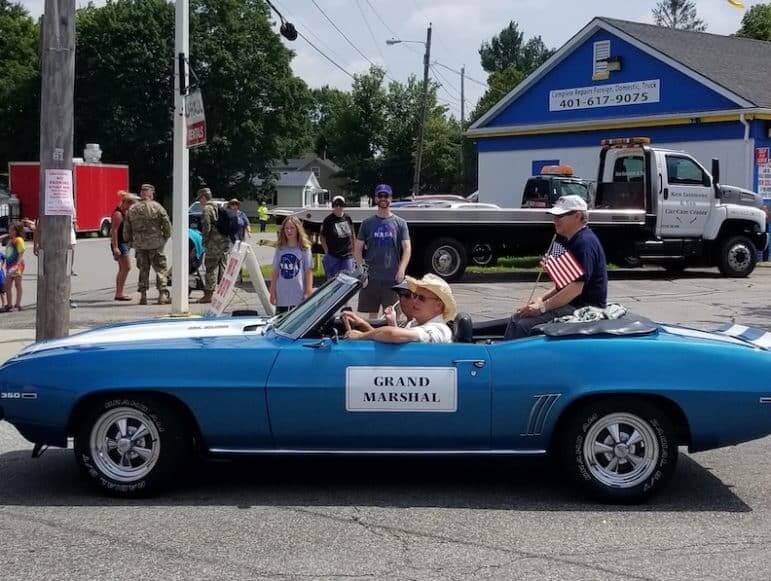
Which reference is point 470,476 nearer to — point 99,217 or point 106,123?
point 99,217

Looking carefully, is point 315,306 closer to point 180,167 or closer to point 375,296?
point 375,296

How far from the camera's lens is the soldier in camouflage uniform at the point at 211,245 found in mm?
15438

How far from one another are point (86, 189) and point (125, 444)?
1349 inches

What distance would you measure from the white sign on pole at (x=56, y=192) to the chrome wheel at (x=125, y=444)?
4706mm

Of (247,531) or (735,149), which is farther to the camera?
(735,149)

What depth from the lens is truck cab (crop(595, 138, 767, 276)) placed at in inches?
781

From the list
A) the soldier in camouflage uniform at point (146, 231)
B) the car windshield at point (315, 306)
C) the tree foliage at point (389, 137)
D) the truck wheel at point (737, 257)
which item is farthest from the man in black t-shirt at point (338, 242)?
the tree foliage at point (389, 137)

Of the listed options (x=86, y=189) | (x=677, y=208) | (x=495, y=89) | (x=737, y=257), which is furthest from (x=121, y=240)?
(x=495, y=89)

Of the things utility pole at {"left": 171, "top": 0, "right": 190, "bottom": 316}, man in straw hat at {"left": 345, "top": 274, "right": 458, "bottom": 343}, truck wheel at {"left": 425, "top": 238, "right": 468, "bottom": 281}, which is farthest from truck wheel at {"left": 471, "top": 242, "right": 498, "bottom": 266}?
man in straw hat at {"left": 345, "top": 274, "right": 458, "bottom": 343}

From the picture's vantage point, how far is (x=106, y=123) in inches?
2277

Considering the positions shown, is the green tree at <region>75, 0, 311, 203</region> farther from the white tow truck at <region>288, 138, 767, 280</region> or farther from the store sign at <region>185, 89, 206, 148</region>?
the store sign at <region>185, 89, 206, 148</region>

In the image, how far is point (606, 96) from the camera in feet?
99.8

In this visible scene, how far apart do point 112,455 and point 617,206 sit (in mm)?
16516

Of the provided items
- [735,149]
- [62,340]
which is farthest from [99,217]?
[62,340]
